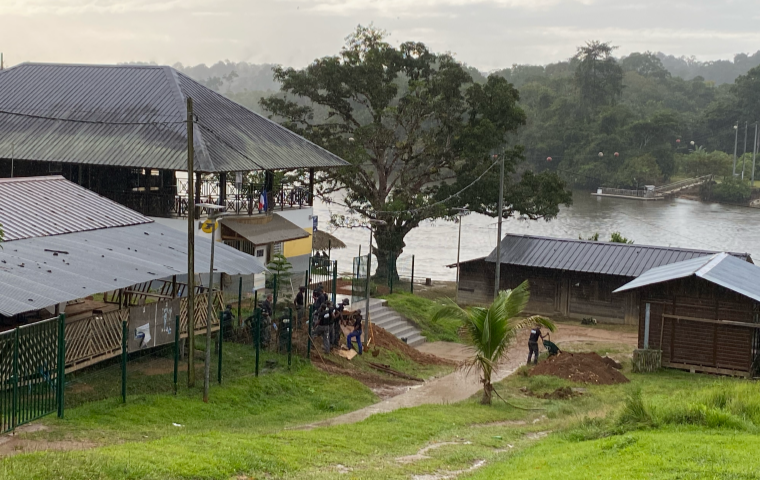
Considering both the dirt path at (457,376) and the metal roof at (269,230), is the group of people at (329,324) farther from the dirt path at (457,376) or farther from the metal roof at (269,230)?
the metal roof at (269,230)

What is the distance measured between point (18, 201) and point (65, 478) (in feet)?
46.4

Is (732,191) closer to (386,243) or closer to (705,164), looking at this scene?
(705,164)

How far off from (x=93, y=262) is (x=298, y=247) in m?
16.6

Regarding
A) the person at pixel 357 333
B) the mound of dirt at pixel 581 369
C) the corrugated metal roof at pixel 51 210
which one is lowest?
the mound of dirt at pixel 581 369

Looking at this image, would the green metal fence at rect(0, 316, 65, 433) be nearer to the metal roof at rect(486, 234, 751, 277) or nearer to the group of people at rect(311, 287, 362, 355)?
the group of people at rect(311, 287, 362, 355)

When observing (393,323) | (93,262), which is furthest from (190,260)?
(393,323)

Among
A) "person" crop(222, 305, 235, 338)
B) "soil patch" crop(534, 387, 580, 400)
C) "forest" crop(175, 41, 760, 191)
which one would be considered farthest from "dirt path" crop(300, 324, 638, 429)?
"forest" crop(175, 41, 760, 191)

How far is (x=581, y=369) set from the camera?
2423 centimetres

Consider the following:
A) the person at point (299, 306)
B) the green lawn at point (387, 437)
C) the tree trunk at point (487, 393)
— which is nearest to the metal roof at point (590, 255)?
the person at point (299, 306)

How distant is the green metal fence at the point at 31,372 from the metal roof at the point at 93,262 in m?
0.74

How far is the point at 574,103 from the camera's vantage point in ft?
344

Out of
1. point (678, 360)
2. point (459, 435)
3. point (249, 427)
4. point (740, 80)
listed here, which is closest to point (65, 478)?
point (249, 427)

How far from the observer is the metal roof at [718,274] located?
24984mm

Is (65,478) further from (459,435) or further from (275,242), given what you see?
(275,242)
